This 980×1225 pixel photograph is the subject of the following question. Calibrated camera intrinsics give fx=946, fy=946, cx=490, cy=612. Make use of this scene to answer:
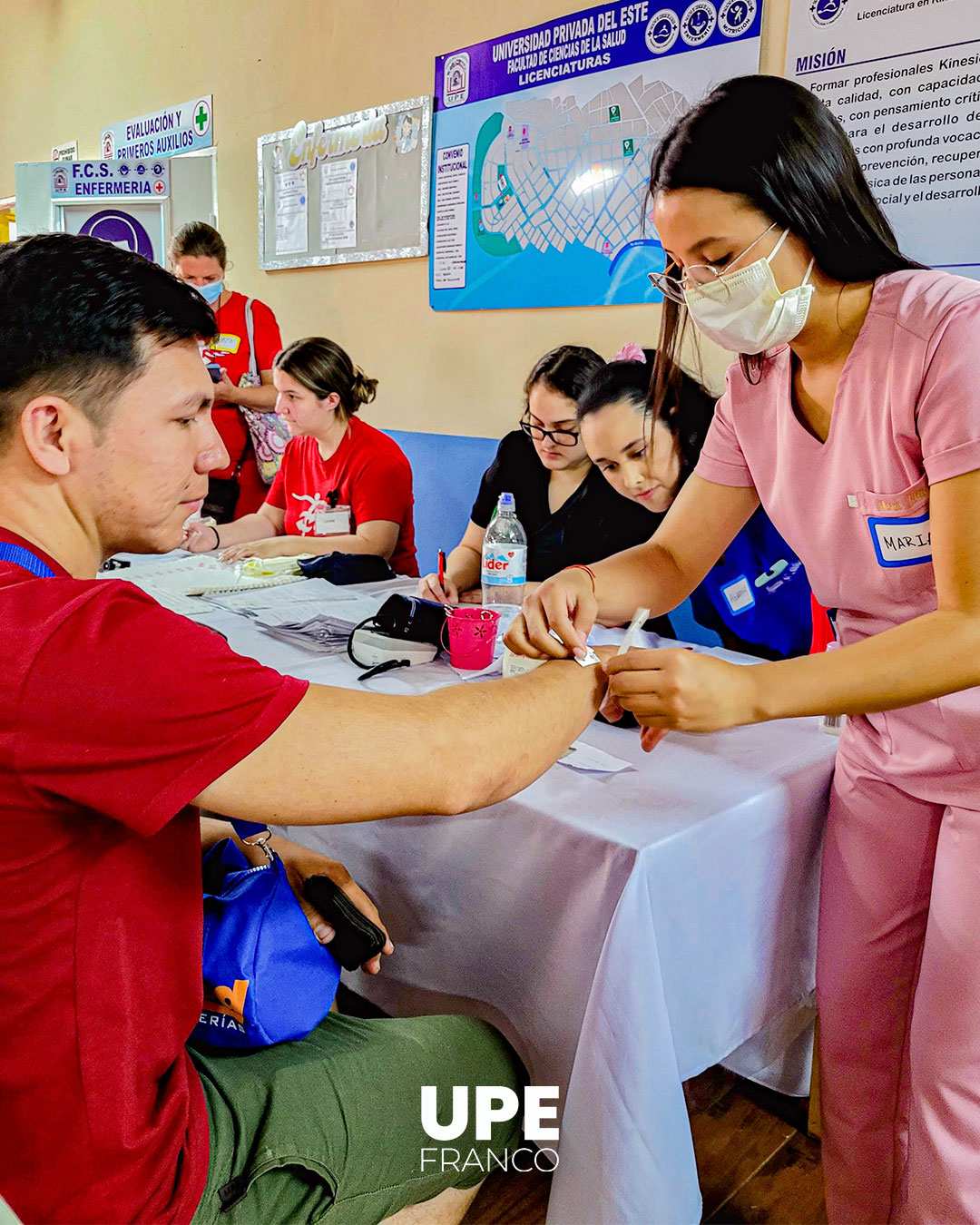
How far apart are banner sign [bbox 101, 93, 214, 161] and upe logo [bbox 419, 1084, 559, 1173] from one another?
4.95 meters

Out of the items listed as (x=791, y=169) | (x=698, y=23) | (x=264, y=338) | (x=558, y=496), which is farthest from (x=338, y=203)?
(x=791, y=169)

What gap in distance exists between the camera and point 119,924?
758mm

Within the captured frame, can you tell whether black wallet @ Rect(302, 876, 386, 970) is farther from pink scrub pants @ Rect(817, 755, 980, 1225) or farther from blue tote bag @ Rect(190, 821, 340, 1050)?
pink scrub pants @ Rect(817, 755, 980, 1225)

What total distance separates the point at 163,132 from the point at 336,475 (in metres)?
3.49

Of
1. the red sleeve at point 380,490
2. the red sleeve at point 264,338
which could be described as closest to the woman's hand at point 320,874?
the red sleeve at point 380,490

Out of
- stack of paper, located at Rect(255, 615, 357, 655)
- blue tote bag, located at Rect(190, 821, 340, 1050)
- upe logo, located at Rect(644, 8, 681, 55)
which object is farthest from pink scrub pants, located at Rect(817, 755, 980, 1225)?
upe logo, located at Rect(644, 8, 681, 55)

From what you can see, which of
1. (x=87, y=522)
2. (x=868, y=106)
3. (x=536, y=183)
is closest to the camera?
(x=87, y=522)

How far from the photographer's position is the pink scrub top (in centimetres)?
98

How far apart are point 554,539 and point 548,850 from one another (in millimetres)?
1433

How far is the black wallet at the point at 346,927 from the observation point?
3.56ft

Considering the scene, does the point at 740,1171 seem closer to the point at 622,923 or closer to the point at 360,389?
the point at 622,923

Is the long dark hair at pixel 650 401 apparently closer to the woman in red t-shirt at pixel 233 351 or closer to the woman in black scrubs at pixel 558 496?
the woman in black scrubs at pixel 558 496

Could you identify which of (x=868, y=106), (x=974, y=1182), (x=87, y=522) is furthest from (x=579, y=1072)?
(x=868, y=106)

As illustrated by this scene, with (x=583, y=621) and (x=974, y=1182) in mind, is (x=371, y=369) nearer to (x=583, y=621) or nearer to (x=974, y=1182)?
(x=583, y=621)
